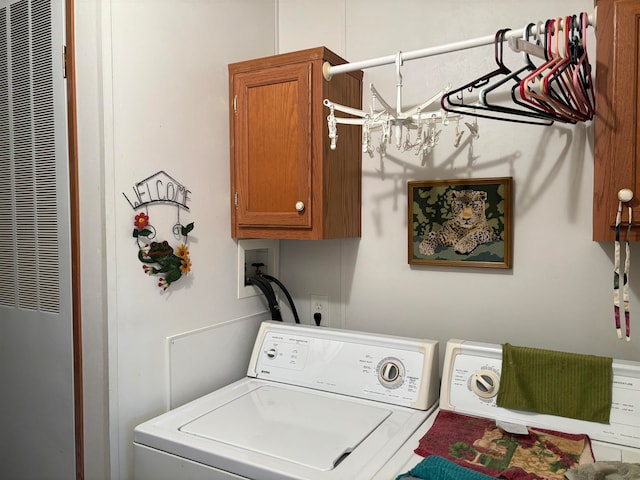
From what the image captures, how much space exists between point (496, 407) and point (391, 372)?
1.18 ft

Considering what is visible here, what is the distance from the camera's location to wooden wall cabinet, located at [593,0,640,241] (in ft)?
4.14

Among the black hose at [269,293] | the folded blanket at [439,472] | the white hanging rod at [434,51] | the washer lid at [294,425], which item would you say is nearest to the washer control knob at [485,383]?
the washer lid at [294,425]

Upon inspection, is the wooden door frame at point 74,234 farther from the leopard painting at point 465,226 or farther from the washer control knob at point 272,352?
the leopard painting at point 465,226

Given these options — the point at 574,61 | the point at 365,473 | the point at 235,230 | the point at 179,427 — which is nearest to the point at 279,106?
the point at 235,230

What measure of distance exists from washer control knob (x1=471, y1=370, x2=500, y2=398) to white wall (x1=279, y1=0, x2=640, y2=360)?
0.31 meters

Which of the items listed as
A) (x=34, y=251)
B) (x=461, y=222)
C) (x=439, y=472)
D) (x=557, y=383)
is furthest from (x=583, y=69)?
(x=34, y=251)

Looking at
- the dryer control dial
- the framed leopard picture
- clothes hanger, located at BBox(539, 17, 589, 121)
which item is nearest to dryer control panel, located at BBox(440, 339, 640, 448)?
the dryer control dial

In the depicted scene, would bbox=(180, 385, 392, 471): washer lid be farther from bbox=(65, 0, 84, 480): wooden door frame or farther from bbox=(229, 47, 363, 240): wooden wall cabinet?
bbox=(229, 47, 363, 240): wooden wall cabinet

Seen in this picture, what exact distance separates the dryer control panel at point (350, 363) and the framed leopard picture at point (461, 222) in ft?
1.26

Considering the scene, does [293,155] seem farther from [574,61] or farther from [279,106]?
[574,61]

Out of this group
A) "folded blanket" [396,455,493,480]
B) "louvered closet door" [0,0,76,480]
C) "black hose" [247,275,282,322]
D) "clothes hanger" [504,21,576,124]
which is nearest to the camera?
"folded blanket" [396,455,493,480]

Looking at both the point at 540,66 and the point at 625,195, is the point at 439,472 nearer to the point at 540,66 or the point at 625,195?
the point at 625,195

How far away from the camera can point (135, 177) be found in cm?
160

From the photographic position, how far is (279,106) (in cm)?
184
